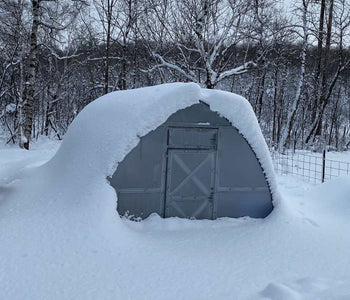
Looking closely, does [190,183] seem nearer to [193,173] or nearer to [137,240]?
[193,173]

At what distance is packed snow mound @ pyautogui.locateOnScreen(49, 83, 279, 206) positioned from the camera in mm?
6039

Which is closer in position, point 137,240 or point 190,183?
point 137,240

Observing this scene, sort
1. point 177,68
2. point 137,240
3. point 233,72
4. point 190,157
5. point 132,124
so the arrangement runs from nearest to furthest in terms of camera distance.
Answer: point 137,240 < point 132,124 < point 190,157 < point 233,72 < point 177,68

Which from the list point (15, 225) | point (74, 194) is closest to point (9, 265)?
point (15, 225)

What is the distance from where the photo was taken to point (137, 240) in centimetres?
538

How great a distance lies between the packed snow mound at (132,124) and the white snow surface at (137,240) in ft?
0.09

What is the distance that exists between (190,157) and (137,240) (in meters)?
2.11

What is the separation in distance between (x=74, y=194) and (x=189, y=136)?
2.58 meters

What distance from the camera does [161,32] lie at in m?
15.5

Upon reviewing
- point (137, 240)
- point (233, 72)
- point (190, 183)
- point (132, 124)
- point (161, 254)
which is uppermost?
point (233, 72)

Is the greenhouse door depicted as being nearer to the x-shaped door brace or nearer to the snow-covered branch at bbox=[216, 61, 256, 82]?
the x-shaped door brace

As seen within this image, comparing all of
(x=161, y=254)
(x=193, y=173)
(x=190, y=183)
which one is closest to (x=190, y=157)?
(x=193, y=173)

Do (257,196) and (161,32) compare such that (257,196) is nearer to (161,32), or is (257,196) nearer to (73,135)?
(73,135)

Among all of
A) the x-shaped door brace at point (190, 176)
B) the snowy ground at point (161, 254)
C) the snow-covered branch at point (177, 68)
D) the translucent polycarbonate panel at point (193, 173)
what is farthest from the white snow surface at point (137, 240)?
the snow-covered branch at point (177, 68)
